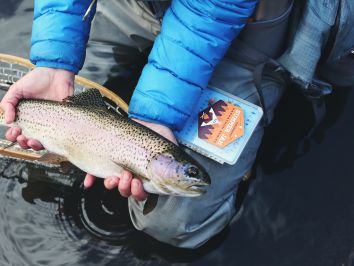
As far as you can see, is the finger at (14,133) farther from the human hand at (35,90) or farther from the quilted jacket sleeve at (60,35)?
the quilted jacket sleeve at (60,35)

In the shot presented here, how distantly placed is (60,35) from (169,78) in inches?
24.0

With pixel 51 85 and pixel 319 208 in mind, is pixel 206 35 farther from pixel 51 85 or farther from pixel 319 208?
pixel 319 208

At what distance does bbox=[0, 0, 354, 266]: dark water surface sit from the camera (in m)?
2.76

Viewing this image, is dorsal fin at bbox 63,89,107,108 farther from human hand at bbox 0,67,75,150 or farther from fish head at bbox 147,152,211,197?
fish head at bbox 147,152,211,197

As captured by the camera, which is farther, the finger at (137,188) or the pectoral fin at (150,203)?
the pectoral fin at (150,203)

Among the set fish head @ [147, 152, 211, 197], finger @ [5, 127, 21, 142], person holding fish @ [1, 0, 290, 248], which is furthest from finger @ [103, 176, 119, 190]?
finger @ [5, 127, 21, 142]

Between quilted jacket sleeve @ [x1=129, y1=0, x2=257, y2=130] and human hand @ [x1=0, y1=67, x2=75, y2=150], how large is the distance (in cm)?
40

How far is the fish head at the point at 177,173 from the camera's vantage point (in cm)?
211

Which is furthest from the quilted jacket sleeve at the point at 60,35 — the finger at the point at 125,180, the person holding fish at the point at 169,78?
the finger at the point at 125,180

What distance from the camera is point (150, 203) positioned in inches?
93.0

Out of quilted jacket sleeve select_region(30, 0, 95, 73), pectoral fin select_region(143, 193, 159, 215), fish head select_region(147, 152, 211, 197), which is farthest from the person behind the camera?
quilted jacket sleeve select_region(30, 0, 95, 73)

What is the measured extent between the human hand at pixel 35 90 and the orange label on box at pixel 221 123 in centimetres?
69

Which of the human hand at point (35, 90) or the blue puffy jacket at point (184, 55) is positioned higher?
the blue puffy jacket at point (184, 55)

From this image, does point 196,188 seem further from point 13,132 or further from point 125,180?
point 13,132
